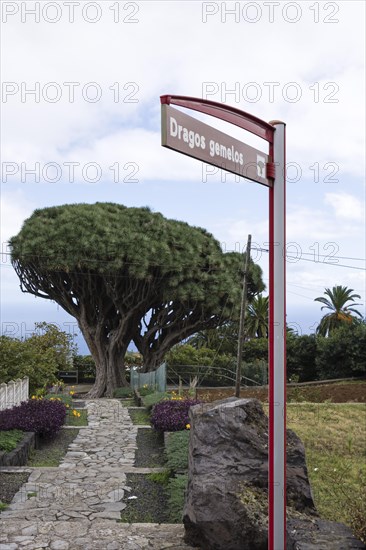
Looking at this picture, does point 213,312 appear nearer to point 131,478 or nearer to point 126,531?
point 131,478

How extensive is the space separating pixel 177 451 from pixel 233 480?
11.8 ft

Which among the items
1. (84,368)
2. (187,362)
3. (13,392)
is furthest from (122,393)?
(84,368)

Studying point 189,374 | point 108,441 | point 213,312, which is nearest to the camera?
point 108,441

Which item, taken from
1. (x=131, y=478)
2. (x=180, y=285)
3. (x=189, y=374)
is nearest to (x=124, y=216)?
(x=180, y=285)

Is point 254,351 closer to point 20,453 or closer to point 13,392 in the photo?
point 13,392

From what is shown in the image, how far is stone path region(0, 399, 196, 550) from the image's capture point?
595cm

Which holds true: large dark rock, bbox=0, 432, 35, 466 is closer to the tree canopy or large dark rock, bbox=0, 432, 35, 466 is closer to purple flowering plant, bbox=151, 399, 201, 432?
purple flowering plant, bbox=151, 399, 201, 432

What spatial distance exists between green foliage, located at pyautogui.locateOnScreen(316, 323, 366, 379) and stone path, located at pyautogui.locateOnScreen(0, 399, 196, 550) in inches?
960

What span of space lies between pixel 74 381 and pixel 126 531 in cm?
3185

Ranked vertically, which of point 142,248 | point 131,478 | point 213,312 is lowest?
point 131,478

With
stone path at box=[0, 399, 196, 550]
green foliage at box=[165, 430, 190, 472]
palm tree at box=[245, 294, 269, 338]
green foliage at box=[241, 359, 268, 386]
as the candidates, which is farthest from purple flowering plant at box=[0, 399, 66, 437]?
palm tree at box=[245, 294, 269, 338]

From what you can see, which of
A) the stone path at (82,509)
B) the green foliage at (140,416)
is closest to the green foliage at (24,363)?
the green foliage at (140,416)

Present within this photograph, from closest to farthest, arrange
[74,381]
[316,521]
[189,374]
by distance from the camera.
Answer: [316,521] → [189,374] → [74,381]

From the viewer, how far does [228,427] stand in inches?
242
